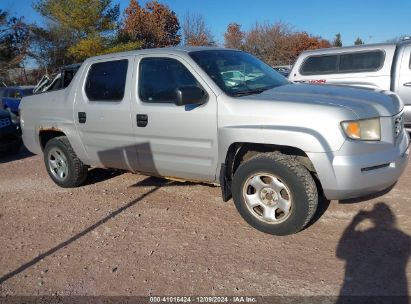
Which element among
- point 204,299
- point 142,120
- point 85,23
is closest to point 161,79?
point 142,120

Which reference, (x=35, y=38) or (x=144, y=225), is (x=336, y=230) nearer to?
(x=144, y=225)

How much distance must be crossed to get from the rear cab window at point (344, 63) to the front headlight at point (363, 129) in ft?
14.7

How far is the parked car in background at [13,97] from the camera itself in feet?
47.5

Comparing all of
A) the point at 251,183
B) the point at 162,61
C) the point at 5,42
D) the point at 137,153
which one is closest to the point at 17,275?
the point at 137,153

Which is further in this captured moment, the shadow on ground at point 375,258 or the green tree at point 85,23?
the green tree at point 85,23

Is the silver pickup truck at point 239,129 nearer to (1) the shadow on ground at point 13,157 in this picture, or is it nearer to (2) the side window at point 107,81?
(2) the side window at point 107,81

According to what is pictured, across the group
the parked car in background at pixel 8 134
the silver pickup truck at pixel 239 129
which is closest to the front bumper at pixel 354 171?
the silver pickup truck at pixel 239 129

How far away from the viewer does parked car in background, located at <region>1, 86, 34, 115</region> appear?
14474 mm

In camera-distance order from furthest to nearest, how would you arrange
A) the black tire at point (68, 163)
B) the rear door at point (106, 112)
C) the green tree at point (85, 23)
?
the green tree at point (85, 23) → the black tire at point (68, 163) → the rear door at point (106, 112)

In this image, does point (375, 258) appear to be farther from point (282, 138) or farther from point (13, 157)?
point (13, 157)

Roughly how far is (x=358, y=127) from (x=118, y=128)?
2.68 meters

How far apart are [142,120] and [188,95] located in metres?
0.88

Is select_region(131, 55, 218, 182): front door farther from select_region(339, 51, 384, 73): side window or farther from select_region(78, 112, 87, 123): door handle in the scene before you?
select_region(339, 51, 384, 73): side window

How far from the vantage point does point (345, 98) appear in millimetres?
3738
